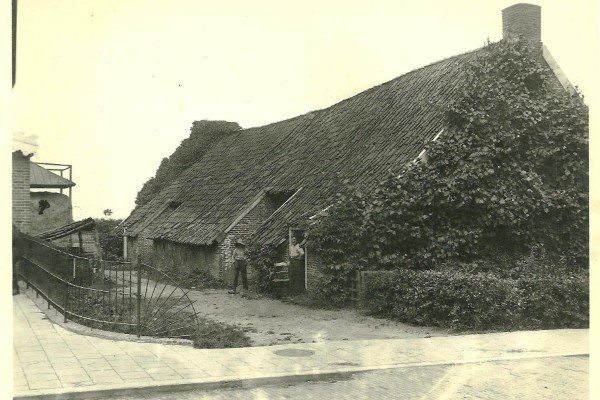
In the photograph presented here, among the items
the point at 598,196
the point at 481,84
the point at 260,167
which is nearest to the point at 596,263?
the point at 598,196

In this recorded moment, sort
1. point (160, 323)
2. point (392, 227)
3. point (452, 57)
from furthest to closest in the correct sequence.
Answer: point (452, 57), point (392, 227), point (160, 323)

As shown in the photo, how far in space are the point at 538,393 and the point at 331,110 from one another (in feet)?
64.2

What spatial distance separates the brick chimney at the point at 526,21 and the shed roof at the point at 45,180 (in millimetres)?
17201

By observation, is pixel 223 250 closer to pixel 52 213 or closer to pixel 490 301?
pixel 52 213

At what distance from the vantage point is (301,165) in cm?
2275

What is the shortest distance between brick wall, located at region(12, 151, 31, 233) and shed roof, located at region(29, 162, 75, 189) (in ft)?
21.0

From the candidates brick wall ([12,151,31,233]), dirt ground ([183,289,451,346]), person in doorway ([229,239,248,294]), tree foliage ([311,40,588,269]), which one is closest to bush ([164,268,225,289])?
person in doorway ([229,239,248,294])

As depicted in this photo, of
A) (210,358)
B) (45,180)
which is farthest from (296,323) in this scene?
(45,180)

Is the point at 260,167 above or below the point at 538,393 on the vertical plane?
above

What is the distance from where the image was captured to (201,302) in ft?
57.9

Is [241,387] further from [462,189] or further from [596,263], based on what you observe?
[462,189]

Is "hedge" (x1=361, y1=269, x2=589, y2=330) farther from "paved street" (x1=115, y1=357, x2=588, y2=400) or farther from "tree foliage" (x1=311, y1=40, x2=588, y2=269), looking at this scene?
"paved street" (x1=115, y1=357, x2=588, y2=400)

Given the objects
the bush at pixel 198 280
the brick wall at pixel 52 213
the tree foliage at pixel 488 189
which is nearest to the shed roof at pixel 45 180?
the brick wall at pixel 52 213

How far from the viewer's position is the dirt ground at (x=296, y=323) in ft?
39.3
